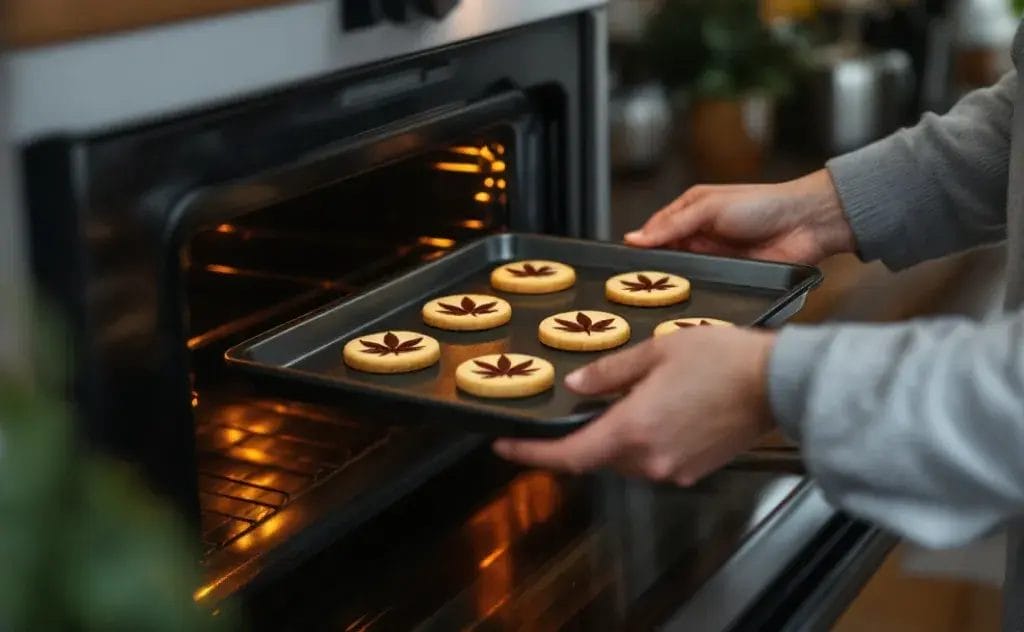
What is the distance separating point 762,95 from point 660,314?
0.88m

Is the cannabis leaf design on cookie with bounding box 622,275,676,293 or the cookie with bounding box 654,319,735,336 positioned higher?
the cannabis leaf design on cookie with bounding box 622,275,676,293

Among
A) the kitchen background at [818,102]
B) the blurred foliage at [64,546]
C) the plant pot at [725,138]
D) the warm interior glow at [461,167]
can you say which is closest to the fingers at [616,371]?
the warm interior glow at [461,167]

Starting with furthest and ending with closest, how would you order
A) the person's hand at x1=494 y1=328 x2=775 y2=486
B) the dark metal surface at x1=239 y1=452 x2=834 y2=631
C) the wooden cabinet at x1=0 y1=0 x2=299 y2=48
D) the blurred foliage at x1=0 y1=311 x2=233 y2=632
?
the dark metal surface at x1=239 y1=452 x2=834 y2=631 → the person's hand at x1=494 y1=328 x2=775 y2=486 → the wooden cabinet at x1=0 y1=0 x2=299 y2=48 → the blurred foliage at x1=0 y1=311 x2=233 y2=632

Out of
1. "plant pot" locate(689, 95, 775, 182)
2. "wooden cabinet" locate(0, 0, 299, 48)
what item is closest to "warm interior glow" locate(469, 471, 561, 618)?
"wooden cabinet" locate(0, 0, 299, 48)

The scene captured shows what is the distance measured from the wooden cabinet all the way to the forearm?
0.39 meters

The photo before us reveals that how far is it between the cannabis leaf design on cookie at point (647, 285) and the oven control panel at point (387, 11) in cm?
31

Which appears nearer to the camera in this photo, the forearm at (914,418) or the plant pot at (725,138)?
the forearm at (914,418)

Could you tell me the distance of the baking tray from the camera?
89 centimetres

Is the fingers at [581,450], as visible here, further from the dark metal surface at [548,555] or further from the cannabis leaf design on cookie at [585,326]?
the cannabis leaf design on cookie at [585,326]

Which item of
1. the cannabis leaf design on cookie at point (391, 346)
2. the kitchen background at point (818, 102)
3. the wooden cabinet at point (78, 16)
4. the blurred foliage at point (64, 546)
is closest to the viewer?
Answer: the blurred foliage at point (64, 546)

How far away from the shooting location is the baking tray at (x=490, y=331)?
2.92ft

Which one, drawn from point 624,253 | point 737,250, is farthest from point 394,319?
point 737,250

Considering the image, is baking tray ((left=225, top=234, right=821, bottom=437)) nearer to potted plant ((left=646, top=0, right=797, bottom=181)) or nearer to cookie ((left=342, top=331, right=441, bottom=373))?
cookie ((left=342, top=331, right=441, bottom=373))

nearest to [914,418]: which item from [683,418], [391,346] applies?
[683,418]
